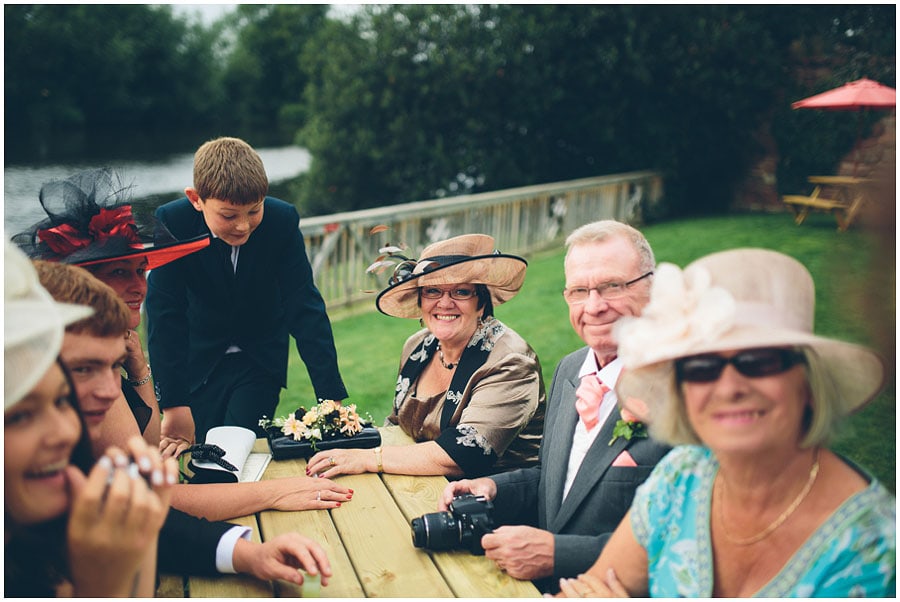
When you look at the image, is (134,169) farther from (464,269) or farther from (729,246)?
(464,269)

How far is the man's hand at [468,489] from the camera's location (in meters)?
2.63

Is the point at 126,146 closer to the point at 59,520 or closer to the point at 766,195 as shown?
the point at 766,195

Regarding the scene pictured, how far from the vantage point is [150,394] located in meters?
3.24

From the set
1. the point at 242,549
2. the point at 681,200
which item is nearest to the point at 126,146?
the point at 681,200

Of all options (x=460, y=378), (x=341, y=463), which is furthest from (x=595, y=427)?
(x=341, y=463)

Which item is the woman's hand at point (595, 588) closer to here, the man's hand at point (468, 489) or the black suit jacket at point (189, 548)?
the man's hand at point (468, 489)

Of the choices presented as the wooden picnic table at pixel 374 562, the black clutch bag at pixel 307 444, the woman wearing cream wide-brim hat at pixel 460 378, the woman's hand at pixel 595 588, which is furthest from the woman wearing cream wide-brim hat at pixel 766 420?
the black clutch bag at pixel 307 444

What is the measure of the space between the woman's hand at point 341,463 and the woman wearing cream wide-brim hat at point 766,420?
1390 millimetres

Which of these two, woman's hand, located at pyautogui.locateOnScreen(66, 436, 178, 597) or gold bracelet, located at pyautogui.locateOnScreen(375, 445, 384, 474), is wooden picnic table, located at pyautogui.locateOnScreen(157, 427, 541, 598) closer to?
gold bracelet, located at pyautogui.locateOnScreen(375, 445, 384, 474)

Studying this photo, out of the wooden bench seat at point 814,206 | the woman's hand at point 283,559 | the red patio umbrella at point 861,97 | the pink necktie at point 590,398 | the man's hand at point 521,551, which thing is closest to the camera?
the woman's hand at point 283,559

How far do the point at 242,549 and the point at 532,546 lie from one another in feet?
2.89

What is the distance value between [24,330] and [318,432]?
1.73 meters

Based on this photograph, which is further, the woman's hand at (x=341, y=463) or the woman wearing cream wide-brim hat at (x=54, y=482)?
the woman's hand at (x=341, y=463)

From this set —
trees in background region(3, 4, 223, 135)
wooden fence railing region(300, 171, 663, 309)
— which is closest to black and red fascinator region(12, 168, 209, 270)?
wooden fence railing region(300, 171, 663, 309)
